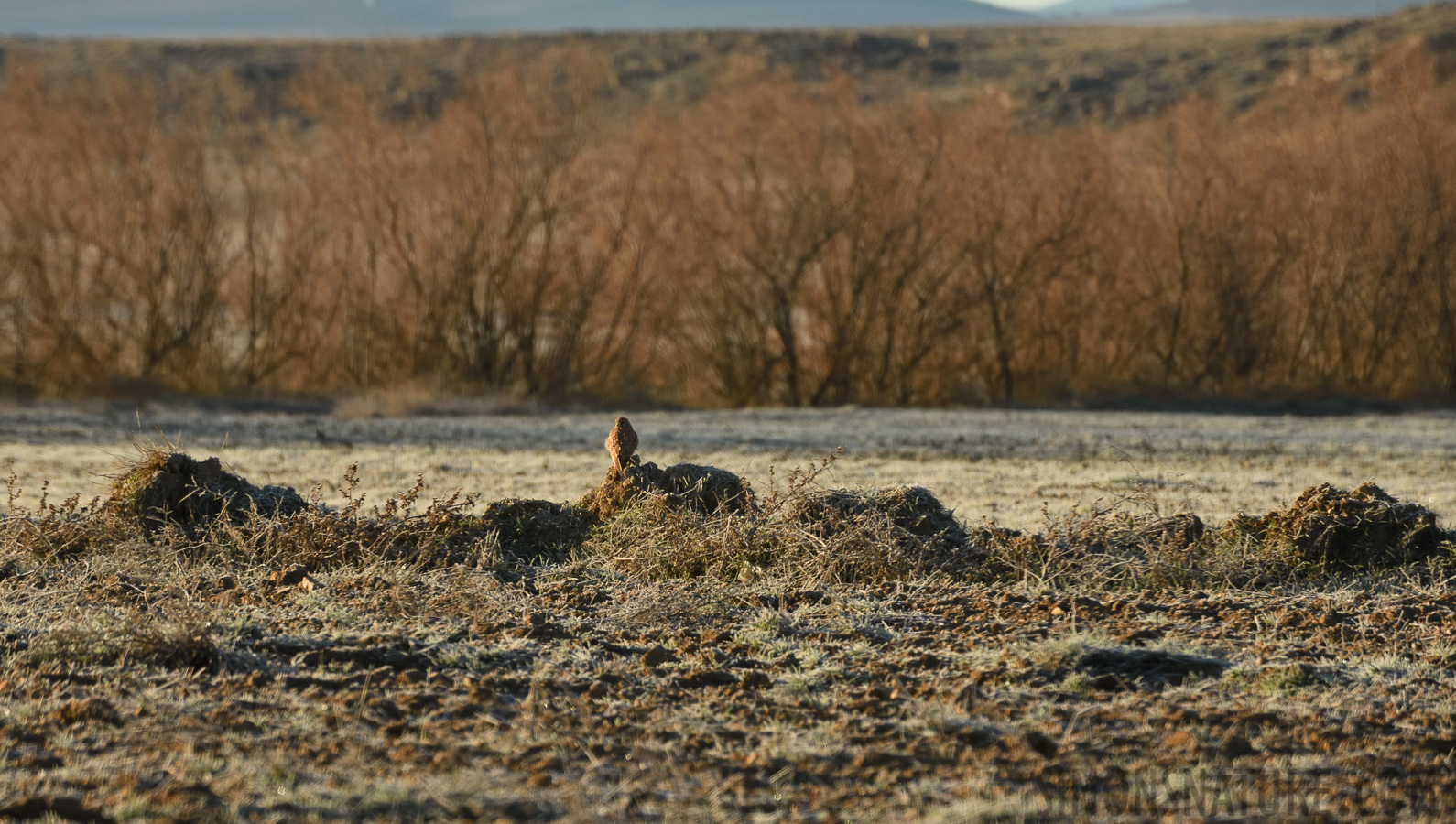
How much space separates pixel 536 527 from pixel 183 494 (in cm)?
171

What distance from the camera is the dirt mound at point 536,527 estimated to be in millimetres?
7262

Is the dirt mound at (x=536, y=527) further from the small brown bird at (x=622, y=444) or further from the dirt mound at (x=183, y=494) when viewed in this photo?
the dirt mound at (x=183, y=494)

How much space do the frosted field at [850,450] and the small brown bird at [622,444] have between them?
1.98 metres

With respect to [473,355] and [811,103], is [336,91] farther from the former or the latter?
[811,103]

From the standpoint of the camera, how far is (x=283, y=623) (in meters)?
5.54

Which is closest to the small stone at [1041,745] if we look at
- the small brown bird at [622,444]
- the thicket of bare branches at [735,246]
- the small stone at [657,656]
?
the small stone at [657,656]

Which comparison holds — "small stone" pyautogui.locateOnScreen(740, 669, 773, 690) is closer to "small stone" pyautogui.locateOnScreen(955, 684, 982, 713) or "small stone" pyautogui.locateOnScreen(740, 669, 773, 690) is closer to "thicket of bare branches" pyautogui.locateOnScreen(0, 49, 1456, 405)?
"small stone" pyautogui.locateOnScreen(955, 684, 982, 713)

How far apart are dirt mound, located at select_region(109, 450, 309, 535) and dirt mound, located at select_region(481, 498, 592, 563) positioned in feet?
3.12

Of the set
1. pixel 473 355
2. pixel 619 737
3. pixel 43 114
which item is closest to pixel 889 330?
pixel 473 355

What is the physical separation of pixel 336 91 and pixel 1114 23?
209 ft

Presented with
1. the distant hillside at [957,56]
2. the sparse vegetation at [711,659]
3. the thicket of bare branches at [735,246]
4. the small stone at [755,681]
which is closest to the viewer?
the sparse vegetation at [711,659]

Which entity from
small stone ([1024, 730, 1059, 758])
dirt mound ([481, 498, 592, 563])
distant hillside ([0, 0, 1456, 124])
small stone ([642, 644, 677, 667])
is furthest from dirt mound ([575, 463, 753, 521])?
distant hillside ([0, 0, 1456, 124])

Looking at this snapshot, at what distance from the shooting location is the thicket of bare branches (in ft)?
68.7

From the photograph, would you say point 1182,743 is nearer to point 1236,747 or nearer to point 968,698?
point 1236,747
